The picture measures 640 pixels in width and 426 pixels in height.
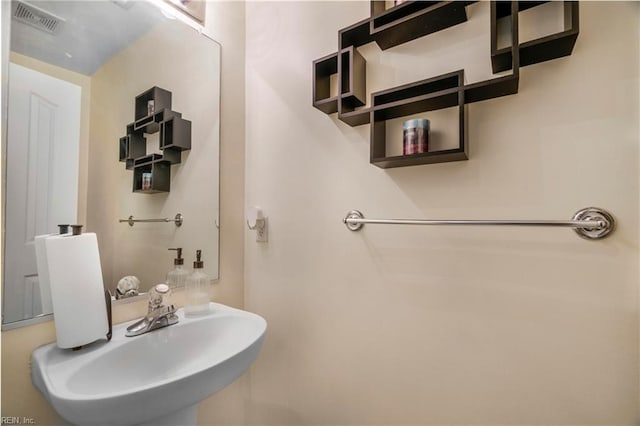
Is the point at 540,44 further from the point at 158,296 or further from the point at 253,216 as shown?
the point at 158,296

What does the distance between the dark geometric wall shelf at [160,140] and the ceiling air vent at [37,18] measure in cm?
27

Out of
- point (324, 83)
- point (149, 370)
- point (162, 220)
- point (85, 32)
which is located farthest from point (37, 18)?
point (149, 370)

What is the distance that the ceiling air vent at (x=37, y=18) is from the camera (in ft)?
2.49

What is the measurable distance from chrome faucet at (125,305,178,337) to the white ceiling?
2.63ft

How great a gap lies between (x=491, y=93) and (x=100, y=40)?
1245 millimetres

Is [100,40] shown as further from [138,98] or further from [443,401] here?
[443,401]

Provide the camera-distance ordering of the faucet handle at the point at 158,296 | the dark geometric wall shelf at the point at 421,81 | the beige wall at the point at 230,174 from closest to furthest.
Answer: the dark geometric wall shelf at the point at 421,81 → the faucet handle at the point at 158,296 → the beige wall at the point at 230,174

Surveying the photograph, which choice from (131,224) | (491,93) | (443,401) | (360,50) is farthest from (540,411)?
(131,224)

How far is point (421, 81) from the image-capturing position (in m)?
0.81

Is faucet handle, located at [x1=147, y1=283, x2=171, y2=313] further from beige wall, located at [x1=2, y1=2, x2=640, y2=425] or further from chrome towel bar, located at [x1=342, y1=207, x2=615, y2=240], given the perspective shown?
chrome towel bar, located at [x1=342, y1=207, x2=615, y2=240]

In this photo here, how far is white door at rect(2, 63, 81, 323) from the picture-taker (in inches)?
28.5

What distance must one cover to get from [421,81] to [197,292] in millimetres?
1060

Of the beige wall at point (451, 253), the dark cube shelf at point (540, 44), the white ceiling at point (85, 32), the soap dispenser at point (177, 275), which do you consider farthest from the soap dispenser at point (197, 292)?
the dark cube shelf at point (540, 44)

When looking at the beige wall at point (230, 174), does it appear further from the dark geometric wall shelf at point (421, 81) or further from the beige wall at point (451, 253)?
the dark geometric wall shelf at point (421, 81)
